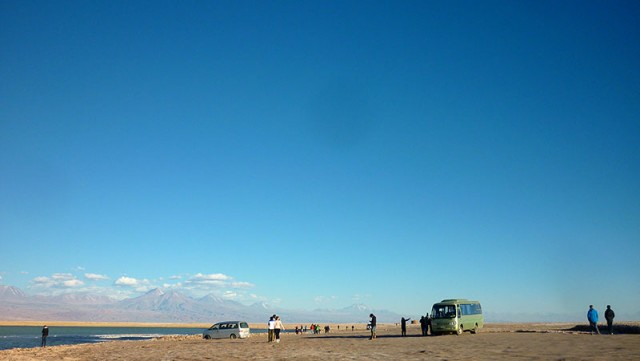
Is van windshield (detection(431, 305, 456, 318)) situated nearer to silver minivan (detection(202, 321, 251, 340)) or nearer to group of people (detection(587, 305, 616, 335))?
group of people (detection(587, 305, 616, 335))

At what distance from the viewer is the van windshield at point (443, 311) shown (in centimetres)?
3703

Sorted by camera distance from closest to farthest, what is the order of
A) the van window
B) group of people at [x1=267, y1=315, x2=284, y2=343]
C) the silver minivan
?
group of people at [x1=267, y1=315, x2=284, y2=343] → the van window → the silver minivan

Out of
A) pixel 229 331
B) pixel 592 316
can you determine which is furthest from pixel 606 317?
pixel 229 331

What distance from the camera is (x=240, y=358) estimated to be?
23.2 meters

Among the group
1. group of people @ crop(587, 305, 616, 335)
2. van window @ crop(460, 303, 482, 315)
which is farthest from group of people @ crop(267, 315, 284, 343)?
group of people @ crop(587, 305, 616, 335)

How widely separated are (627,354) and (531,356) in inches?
143

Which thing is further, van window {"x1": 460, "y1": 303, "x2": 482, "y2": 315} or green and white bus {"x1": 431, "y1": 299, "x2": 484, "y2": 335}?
van window {"x1": 460, "y1": 303, "x2": 482, "y2": 315}

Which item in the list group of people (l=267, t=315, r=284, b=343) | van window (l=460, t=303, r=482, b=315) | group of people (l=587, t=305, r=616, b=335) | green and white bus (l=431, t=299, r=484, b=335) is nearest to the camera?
group of people (l=587, t=305, r=616, b=335)

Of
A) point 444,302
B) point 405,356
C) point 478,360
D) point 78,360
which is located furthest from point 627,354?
point 78,360

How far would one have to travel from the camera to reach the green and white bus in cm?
3662

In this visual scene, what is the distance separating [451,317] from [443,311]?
3.18ft

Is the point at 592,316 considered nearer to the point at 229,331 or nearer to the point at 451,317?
the point at 451,317

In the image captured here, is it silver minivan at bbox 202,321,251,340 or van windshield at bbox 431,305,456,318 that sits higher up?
van windshield at bbox 431,305,456,318

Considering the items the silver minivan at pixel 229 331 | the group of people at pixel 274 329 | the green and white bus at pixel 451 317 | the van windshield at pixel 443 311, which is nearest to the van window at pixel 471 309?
the green and white bus at pixel 451 317
